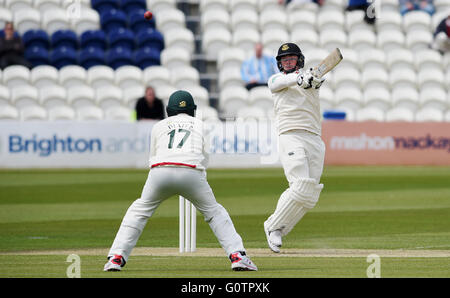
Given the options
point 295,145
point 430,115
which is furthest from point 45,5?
point 295,145

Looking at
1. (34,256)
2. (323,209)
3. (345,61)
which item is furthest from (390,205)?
(345,61)

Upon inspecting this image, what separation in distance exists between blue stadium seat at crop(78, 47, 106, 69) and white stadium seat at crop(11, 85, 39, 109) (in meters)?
1.80

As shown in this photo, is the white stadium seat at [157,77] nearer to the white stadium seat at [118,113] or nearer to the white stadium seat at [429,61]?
the white stadium seat at [118,113]

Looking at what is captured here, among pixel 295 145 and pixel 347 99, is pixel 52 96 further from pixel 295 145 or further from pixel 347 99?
pixel 295 145

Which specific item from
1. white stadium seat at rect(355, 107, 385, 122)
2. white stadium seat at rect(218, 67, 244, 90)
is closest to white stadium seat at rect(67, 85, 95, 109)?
white stadium seat at rect(218, 67, 244, 90)

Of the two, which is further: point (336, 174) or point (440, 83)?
point (440, 83)

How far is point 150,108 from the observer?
20.6 m

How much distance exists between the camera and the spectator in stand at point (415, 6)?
27.5 m

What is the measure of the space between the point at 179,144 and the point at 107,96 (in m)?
16.9

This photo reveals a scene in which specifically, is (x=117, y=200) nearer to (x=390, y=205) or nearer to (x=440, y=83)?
(x=390, y=205)

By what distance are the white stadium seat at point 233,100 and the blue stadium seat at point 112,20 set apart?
12.8 feet

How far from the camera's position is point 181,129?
24.2 ft

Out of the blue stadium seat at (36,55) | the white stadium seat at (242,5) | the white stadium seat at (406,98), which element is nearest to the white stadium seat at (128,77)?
the blue stadium seat at (36,55)
